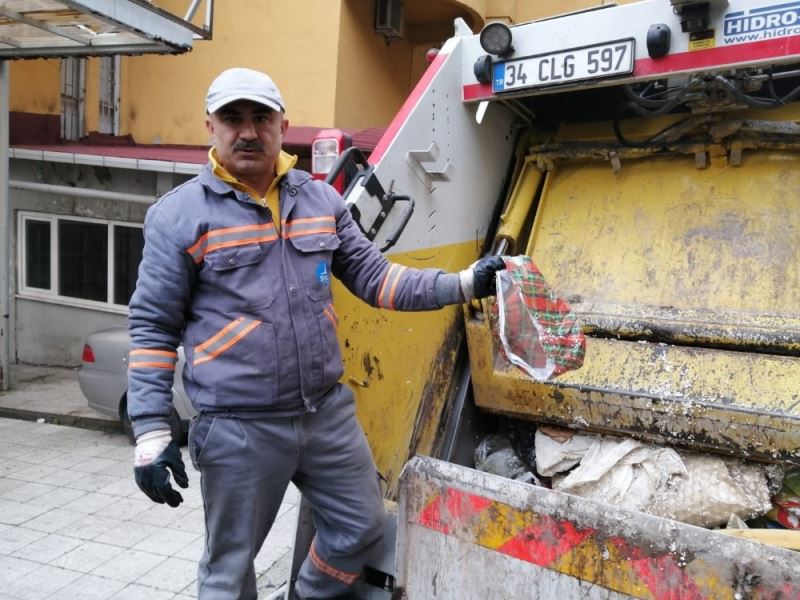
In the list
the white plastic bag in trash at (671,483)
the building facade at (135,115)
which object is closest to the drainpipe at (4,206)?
the building facade at (135,115)

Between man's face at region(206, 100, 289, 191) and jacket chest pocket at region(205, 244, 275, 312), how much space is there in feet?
0.68

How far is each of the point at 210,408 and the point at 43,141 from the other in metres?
7.06

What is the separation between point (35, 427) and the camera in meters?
5.71

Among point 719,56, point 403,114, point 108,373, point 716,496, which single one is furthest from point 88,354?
point 719,56

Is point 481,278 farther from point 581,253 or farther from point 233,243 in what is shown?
point 581,253

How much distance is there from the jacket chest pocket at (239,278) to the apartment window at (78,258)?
20.0 feet

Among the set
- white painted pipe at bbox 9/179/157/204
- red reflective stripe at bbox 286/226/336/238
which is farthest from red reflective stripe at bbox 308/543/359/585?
white painted pipe at bbox 9/179/157/204

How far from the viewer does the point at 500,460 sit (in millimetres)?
2494

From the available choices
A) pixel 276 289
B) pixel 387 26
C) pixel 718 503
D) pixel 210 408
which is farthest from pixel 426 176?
pixel 387 26

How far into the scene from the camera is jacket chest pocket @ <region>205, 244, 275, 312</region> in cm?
174

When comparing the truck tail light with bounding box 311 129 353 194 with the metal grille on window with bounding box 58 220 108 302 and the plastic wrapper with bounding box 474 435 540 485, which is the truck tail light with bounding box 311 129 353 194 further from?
the metal grille on window with bounding box 58 220 108 302

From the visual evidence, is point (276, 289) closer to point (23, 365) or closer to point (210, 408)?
point (210, 408)

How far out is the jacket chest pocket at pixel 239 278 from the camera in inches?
68.5

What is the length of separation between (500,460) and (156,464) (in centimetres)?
122
